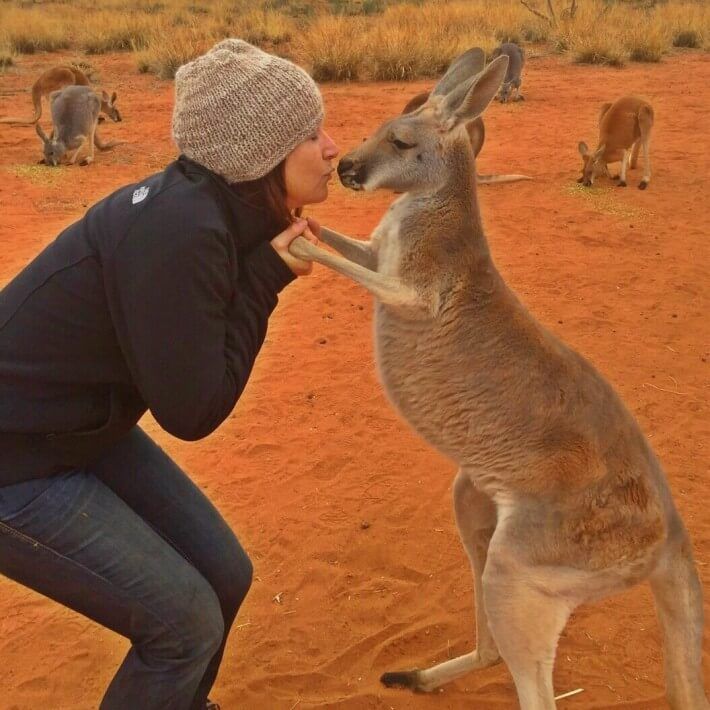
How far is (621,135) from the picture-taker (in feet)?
34.1

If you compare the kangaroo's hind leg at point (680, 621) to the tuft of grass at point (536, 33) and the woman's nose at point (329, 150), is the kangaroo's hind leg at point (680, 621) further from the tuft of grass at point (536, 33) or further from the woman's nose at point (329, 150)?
the tuft of grass at point (536, 33)

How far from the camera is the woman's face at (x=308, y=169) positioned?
7.60 ft

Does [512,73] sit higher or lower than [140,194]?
lower

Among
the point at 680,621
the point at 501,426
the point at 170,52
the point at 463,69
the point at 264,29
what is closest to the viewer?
the point at 680,621

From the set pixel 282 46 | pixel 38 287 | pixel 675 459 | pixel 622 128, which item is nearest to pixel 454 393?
pixel 38 287

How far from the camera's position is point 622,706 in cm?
327

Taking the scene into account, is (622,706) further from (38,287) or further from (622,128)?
(622,128)

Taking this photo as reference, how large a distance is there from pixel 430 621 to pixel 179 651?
176 cm

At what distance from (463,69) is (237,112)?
170cm

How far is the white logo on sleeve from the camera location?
6.64ft

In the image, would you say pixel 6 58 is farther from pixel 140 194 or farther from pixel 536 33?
pixel 140 194

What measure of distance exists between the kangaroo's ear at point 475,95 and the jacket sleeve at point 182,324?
1631 millimetres

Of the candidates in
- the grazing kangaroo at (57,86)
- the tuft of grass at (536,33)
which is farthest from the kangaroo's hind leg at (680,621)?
the tuft of grass at (536,33)

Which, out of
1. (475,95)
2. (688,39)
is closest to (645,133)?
(475,95)
